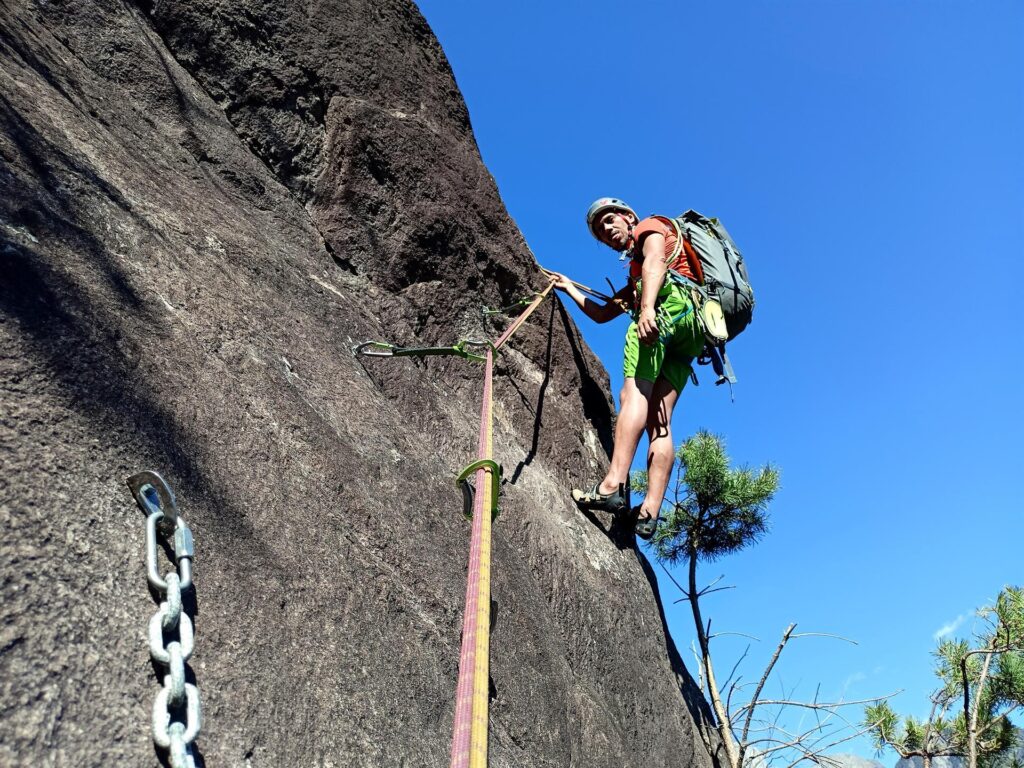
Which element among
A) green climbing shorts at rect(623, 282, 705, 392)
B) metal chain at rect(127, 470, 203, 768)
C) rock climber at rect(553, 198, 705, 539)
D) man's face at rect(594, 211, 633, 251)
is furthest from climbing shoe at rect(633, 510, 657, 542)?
metal chain at rect(127, 470, 203, 768)

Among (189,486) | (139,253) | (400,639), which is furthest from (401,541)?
(139,253)

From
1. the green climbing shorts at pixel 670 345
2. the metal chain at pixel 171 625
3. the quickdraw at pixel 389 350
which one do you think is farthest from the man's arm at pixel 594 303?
the metal chain at pixel 171 625

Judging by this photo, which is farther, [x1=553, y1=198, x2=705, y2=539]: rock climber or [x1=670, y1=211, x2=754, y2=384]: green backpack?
[x1=670, y1=211, x2=754, y2=384]: green backpack

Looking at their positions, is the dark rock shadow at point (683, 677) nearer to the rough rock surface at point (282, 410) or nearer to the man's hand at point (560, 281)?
the rough rock surface at point (282, 410)

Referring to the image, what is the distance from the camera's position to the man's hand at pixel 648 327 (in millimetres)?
4328

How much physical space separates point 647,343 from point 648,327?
0.36ft

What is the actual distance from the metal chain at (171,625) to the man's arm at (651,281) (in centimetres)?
308

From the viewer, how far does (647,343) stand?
4395 millimetres

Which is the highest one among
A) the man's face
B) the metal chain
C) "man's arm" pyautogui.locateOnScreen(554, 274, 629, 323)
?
the man's face

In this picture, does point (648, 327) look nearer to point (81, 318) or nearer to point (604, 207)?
point (604, 207)

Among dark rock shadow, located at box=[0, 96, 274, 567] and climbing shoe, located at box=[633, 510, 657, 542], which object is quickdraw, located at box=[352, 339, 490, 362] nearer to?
dark rock shadow, located at box=[0, 96, 274, 567]

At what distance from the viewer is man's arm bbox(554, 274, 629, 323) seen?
5145 millimetres

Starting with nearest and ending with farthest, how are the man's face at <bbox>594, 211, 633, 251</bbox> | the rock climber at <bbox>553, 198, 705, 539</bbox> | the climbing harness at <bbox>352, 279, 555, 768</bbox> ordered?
the climbing harness at <bbox>352, 279, 555, 768</bbox> < the rock climber at <bbox>553, 198, 705, 539</bbox> < the man's face at <bbox>594, 211, 633, 251</bbox>

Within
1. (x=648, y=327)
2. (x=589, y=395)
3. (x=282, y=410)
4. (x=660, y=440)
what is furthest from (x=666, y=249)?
(x=282, y=410)
